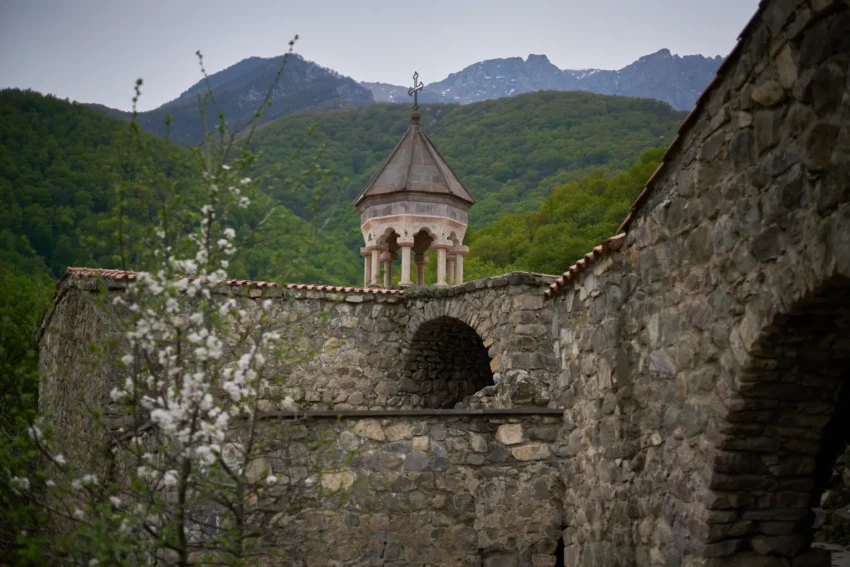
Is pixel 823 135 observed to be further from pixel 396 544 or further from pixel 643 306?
pixel 396 544

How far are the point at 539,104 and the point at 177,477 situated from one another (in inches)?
1482

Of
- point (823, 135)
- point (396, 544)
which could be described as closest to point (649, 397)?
point (823, 135)

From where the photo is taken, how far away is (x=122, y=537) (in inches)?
131

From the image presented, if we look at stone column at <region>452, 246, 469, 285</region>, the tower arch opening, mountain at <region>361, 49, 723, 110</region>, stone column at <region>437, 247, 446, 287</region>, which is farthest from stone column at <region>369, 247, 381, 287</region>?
mountain at <region>361, 49, 723, 110</region>

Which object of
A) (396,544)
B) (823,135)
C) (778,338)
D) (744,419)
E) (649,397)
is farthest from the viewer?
(396,544)

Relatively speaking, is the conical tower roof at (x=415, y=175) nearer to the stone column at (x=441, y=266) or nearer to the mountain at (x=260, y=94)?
the stone column at (x=441, y=266)

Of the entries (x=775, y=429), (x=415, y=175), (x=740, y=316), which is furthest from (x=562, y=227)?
(x=740, y=316)

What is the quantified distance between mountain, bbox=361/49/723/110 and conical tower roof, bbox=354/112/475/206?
152ft

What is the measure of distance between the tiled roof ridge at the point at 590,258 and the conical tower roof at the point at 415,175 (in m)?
7.60

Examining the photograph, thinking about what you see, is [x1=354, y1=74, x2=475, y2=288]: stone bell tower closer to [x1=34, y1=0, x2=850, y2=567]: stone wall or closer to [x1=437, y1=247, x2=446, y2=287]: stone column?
[x1=437, y1=247, x2=446, y2=287]: stone column

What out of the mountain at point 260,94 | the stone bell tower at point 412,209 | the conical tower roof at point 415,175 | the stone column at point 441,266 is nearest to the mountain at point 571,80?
the mountain at point 260,94

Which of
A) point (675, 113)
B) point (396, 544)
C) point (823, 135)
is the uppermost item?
point (675, 113)

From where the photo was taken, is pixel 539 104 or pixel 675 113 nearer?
pixel 675 113

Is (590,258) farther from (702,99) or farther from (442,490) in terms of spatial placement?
(442,490)
